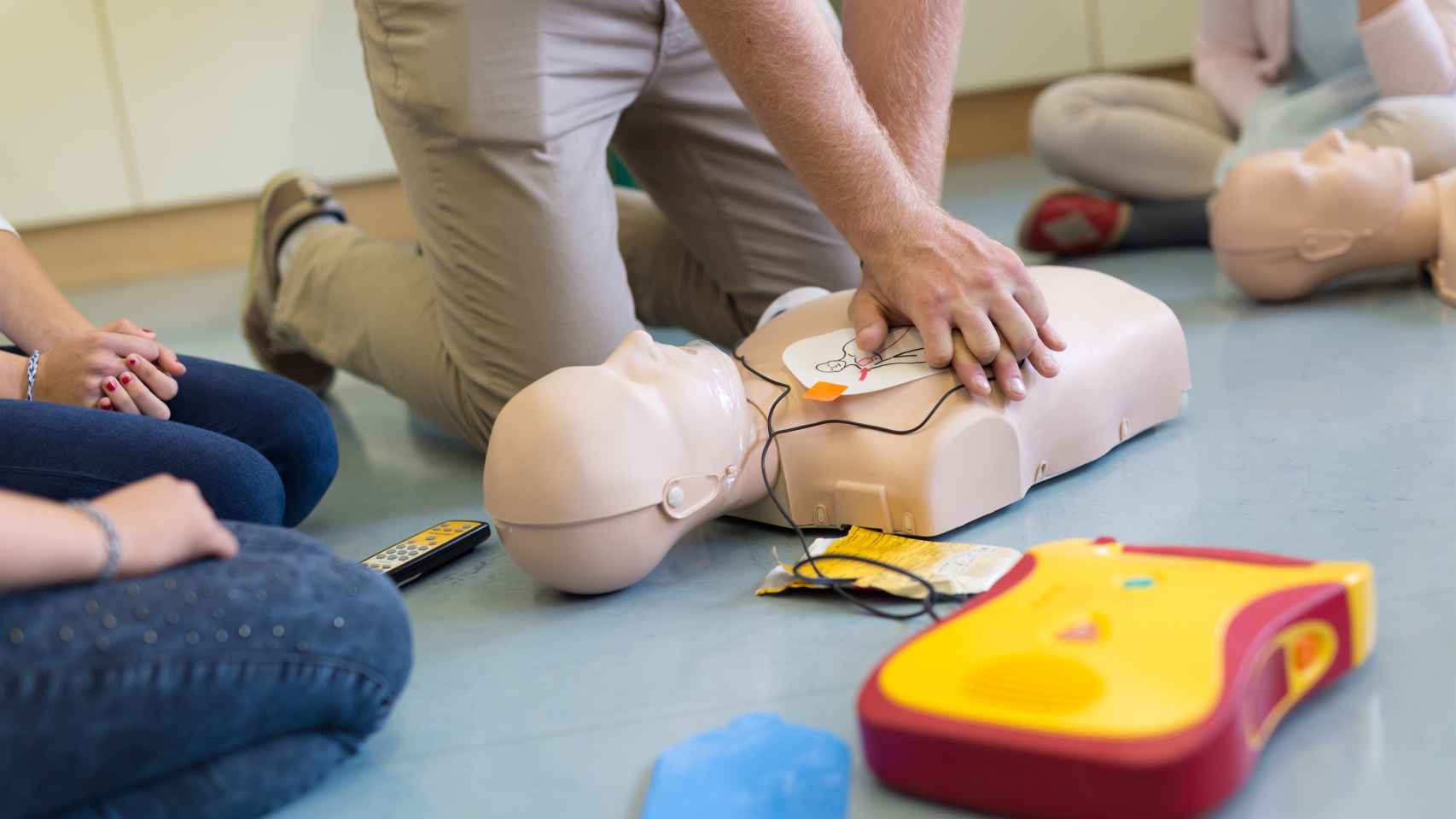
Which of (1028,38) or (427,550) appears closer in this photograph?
(427,550)

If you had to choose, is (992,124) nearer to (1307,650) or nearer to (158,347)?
(158,347)

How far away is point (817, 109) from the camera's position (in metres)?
1.14

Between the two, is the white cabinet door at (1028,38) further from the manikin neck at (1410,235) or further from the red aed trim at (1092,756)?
the red aed trim at (1092,756)

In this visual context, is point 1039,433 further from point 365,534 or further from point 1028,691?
point 365,534

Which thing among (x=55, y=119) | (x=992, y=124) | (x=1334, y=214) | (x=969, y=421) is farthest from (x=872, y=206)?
(x=55, y=119)

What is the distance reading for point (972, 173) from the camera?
123 inches

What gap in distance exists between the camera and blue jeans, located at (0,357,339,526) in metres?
1.05

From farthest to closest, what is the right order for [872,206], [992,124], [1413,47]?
[992,124]
[1413,47]
[872,206]

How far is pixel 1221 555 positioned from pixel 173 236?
301 centimetres

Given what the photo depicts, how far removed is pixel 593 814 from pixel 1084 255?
1.56 m

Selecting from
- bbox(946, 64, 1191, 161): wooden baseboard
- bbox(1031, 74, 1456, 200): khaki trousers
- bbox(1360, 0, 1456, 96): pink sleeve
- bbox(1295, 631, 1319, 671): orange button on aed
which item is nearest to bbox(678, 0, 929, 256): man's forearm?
bbox(1295, 631, 1319, 671): orange button on aed

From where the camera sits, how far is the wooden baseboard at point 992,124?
134 inches

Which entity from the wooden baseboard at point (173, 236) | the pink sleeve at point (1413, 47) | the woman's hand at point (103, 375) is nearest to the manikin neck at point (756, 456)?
the woman's hand at point (103, 375)

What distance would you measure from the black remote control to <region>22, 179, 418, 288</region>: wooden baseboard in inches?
85.7
